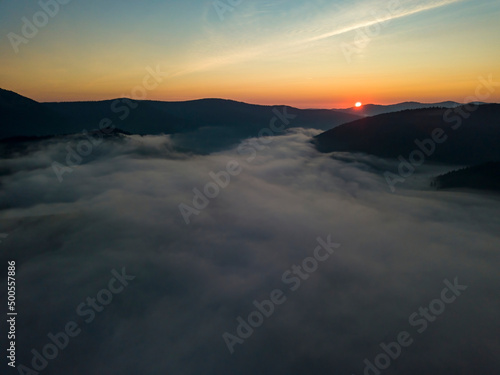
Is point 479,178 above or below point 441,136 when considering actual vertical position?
below

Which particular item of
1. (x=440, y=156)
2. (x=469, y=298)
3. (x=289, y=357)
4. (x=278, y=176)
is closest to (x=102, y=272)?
(x=289, y=357)

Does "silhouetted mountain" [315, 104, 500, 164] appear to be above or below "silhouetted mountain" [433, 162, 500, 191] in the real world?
above

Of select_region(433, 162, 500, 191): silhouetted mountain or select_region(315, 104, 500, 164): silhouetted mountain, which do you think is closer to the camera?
select_region(433, 162, 500, 191): silhouetted mountain

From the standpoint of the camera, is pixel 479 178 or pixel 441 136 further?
pixel 441 136

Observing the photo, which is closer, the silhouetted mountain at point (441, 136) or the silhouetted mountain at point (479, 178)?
the silhouetted mountain at point (479, 178)

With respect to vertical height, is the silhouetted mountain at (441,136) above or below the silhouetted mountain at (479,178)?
above
